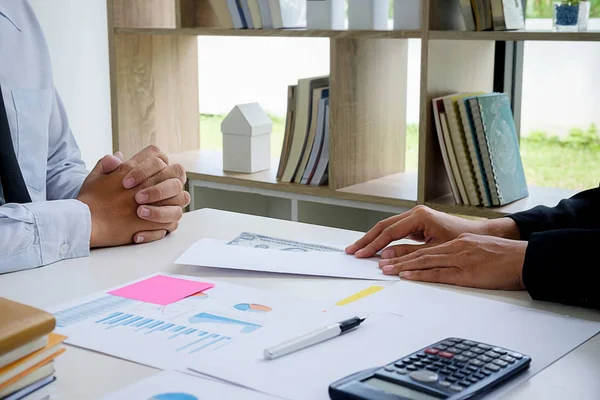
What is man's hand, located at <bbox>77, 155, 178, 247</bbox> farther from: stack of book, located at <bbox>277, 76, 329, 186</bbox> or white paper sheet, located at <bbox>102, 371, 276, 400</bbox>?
stack of book, located at <bbox>277, 76, 329, 186</bbox>

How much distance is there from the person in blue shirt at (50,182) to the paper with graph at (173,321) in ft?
0.77

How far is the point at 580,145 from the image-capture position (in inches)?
146

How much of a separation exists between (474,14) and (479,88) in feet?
1.25

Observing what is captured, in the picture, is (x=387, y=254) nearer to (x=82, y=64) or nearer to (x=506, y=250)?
(x=506, y=250)

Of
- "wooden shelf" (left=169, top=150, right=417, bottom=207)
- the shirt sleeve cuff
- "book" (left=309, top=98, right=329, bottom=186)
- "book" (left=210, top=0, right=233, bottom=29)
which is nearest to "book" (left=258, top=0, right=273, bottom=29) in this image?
"book" (left=210, top=0, right=233, bottom=29)

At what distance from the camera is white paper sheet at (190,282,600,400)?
2.77 feet

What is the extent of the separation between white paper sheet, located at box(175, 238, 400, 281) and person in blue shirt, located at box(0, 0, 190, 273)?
5.9 inches

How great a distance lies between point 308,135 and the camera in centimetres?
259

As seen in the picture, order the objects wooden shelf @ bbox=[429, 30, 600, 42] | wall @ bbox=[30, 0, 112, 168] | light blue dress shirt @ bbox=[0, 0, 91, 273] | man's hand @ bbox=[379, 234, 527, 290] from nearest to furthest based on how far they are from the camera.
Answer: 1. man's hand @ bbox=[379, 234, 527, 290]
2. light blue dress shirt @ bbox=[0, 0, 91, 273]
3. wooden shelf @ bbox=[429, 30, 600, 42]
4. wall @ bbox=[30, 0, 112, 168]

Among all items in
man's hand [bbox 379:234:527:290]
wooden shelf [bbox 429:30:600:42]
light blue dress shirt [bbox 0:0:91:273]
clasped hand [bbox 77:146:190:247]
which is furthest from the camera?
wooden shelf [bbox 429:30:600:42]

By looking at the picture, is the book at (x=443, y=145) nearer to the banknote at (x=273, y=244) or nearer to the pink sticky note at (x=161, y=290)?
the banknote at (x=273, y=244)

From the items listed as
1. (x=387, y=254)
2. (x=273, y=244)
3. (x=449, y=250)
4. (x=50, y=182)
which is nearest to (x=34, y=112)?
(x=50, y=182)

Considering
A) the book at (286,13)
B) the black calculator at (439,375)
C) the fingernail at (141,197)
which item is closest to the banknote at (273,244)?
the fingernail at (141,197)

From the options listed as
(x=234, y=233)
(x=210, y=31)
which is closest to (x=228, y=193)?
(x=210, y=31)
